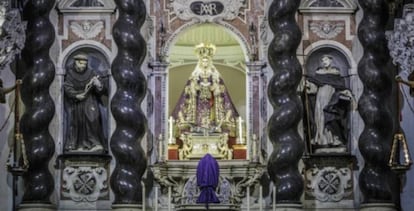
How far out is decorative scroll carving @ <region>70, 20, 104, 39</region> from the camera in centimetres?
2292

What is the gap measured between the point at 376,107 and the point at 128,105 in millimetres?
4743

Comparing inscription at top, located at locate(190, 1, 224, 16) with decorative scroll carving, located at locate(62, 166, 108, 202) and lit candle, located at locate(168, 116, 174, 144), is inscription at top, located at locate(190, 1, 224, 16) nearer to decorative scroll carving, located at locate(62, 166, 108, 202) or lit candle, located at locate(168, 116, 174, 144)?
lit candle, located at locate(168, 116, 174, 144)

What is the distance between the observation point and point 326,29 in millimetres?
23016

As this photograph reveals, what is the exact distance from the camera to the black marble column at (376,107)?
21.8 metres

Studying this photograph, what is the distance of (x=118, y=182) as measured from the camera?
21719mm

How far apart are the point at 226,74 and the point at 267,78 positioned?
274cm

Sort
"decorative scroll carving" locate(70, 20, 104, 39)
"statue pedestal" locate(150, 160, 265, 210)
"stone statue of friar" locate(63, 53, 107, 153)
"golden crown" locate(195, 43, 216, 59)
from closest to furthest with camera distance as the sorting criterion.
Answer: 1. "statue pedestal" locate(150, 160, 265, 210)
2. "stone statue of friar" locate(63, 53, 107, 153)
3. "decorative scroll carving" locate(70, 20, 104, 39)
4. "golden crown" locate(195, 43, 216, 59)

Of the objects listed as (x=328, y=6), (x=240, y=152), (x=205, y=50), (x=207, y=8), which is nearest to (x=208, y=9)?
(x=207, y=8)

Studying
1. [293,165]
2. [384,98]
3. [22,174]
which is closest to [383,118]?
[384,98]

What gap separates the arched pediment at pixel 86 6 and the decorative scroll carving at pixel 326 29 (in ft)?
13.2

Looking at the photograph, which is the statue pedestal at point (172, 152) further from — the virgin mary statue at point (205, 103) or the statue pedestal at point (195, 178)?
the statue pedestal at point (195, 178)

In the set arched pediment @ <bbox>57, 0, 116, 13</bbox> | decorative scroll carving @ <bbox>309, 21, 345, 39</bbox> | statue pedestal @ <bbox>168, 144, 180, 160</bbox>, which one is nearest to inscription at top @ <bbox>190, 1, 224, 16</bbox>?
arched pediment @ <bbox>57, 0, 116, 13</bbox>

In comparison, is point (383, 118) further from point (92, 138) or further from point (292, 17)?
point (92, 138)

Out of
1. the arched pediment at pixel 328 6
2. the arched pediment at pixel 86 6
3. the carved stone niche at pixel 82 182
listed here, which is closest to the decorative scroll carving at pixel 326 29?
the arched pediment at pixel 328 6
